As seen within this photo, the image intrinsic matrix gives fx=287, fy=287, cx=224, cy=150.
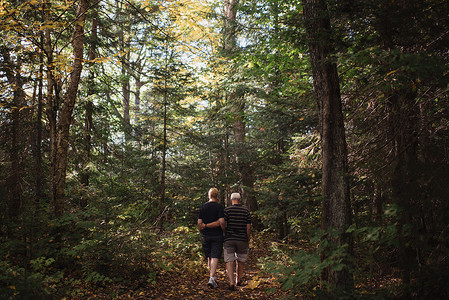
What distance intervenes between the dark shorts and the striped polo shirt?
199 millimetres

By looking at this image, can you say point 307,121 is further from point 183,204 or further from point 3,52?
point 3,52

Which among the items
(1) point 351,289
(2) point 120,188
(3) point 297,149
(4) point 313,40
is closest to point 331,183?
(1) point 351,289

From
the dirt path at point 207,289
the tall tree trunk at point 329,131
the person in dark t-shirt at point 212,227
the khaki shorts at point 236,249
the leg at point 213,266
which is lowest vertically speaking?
the dirt path at point 207,289

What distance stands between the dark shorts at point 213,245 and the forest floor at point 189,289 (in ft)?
2.50

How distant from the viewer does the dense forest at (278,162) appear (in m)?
3.81

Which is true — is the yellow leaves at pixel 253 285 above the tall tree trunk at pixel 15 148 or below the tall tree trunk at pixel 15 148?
below

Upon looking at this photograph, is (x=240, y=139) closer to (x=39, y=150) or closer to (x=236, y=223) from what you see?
(x=236, y=223)

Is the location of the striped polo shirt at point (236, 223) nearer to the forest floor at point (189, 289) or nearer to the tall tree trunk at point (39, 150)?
the forest floor at point (189, 289)

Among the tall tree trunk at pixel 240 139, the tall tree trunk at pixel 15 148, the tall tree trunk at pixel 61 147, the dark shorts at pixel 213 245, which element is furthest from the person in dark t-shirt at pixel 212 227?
the tall tree trunk at pixel 15 148

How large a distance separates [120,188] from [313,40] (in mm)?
8764

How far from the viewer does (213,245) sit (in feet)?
21.3

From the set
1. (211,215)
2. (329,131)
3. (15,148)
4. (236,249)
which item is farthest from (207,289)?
(15,148)

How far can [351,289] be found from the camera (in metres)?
4.04

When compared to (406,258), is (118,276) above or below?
below
